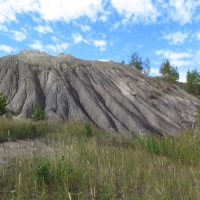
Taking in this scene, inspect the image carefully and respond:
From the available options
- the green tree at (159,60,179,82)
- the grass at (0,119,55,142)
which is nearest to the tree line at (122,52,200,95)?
the green tree at (159,60,179,82)

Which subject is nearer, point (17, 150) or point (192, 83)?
point (17, 150)

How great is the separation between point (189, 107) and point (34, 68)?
22500 mm

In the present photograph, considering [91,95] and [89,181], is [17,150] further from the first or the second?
[91,95]

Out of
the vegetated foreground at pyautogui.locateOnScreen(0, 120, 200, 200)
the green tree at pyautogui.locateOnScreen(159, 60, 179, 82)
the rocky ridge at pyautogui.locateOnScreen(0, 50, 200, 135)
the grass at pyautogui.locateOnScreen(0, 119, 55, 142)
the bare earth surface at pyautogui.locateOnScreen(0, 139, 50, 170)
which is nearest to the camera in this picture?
the vegetated foreground at pyautogui.locateOnScreen(0, 120, 200, 200)

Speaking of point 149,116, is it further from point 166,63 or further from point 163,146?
point 166,63

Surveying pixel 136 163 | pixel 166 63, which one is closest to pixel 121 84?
pixel 166 63

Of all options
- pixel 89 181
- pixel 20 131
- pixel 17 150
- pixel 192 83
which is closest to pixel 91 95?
pixel 20 131

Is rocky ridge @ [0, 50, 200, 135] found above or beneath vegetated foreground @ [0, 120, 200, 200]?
above

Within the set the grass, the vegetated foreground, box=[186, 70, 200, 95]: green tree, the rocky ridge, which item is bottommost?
the vegetated foreground

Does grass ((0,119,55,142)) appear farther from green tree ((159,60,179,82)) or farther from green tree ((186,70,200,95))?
green tree ((186,70,200,95))

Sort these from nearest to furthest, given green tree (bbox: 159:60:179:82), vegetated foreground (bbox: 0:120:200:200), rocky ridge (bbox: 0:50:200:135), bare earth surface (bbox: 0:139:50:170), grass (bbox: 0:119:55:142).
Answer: vegetated foreground (bbox: 0:120:200:200) → bare earth surface (bbox: 0:139:50:170) → grass (bbox: 0:119:55:142) → rocky ridge (bbox: 0:50:200:135) → green tree (bbox: 159:60:179:82)

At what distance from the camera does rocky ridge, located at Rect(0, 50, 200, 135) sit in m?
28.5

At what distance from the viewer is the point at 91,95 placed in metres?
31.6

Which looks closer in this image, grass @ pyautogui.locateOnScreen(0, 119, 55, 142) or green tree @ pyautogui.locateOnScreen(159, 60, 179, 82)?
grass @ pyautogui.locateOnScreen(0, 119, 55, 142)
